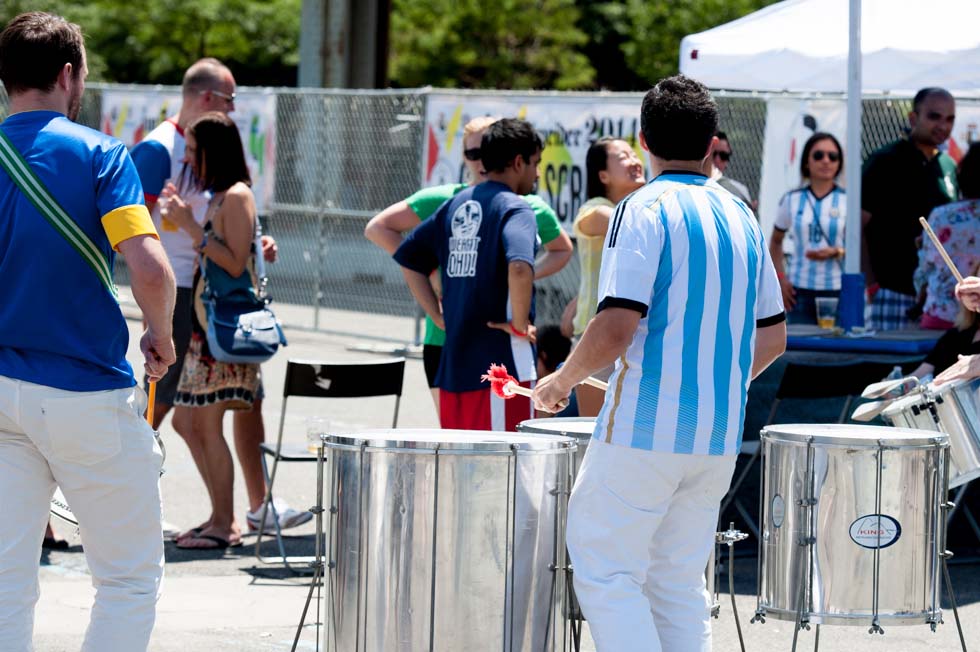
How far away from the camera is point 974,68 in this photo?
8.95m

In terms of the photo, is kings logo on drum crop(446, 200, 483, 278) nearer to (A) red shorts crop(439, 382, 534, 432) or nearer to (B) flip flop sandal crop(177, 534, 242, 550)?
(A) red shorts crop(439, 382, 534, 432)

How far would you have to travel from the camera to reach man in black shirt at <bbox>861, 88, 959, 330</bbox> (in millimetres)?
9125

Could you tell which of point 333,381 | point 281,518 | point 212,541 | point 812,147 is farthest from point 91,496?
point 812,147

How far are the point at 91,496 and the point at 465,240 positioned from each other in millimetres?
2351

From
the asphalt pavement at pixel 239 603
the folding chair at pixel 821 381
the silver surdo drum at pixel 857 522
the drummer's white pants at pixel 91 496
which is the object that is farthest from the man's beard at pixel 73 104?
the folding chair at pixel 821 381

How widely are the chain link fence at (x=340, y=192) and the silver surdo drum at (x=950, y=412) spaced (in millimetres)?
8507

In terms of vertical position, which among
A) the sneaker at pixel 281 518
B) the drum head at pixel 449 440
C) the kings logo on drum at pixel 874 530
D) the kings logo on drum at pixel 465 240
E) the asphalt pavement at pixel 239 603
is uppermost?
the kings logo on drum at pixel 465 240

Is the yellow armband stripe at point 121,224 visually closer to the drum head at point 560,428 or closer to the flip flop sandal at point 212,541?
the drum head at point 560,428

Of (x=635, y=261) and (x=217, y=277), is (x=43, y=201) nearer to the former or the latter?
(x=635, y=261)

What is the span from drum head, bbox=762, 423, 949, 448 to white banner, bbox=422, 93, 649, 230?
275 inches

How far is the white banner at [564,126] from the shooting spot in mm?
12062

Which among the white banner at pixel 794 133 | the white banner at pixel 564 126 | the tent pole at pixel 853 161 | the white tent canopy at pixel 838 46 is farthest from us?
the white banner at pixel 564 126

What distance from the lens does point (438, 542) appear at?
4.10 metres

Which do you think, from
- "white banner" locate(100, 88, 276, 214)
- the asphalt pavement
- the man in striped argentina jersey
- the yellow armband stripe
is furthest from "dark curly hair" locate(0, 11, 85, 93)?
"white banner" locate(100, 88, 276, 214)
